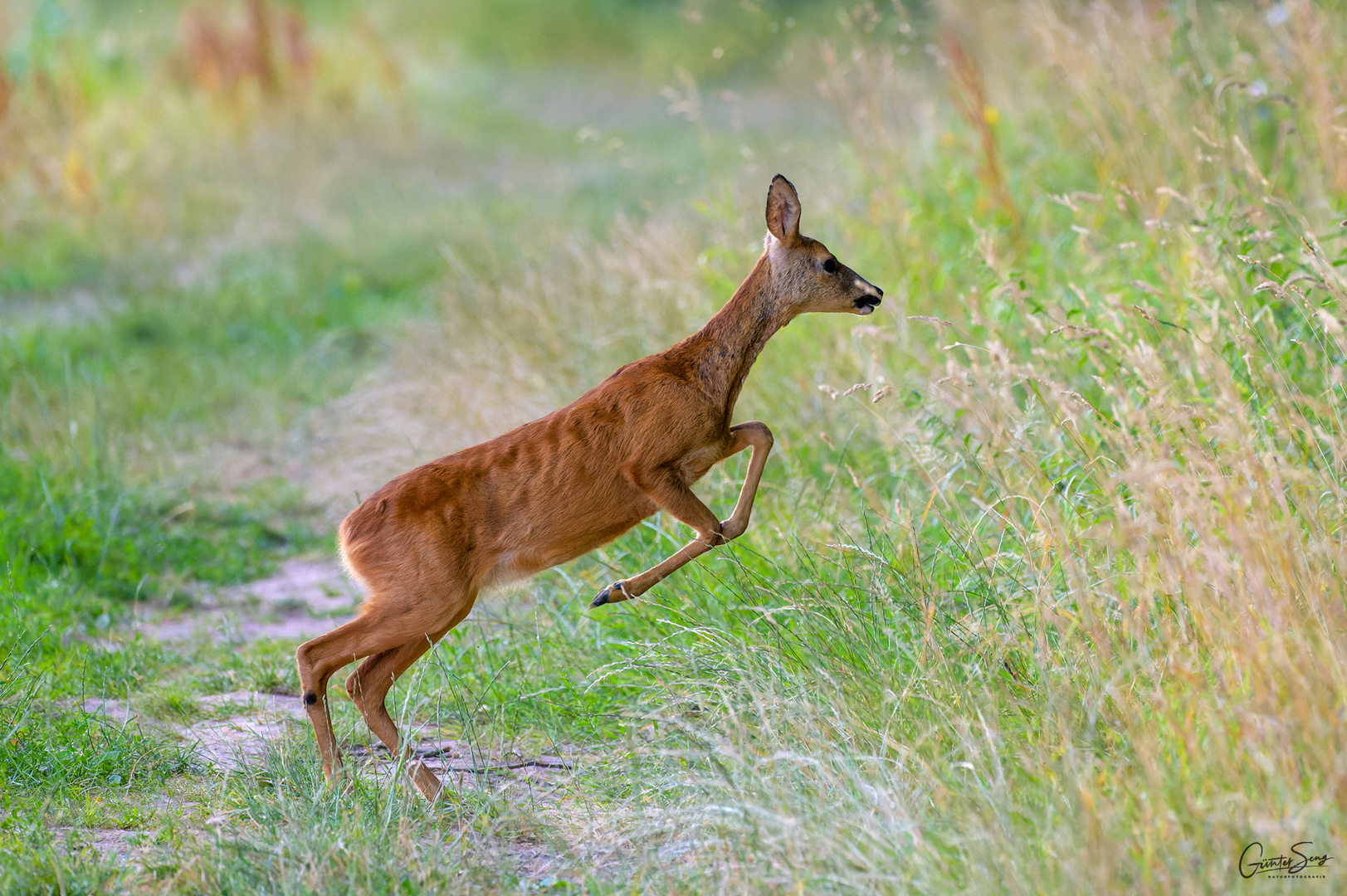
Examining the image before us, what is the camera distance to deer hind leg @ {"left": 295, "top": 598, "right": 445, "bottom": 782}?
3580mm

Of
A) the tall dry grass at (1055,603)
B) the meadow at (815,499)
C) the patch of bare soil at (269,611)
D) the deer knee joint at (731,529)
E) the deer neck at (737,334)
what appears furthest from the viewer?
the patch of bare soil at (269,611)

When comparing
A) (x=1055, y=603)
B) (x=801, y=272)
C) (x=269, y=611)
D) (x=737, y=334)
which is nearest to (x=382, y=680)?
(x=737, y=334)

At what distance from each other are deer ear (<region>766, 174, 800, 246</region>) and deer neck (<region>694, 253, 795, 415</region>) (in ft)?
Result: 0.29

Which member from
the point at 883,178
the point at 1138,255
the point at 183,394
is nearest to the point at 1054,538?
the point at 1138,255

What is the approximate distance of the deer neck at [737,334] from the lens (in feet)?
12.1

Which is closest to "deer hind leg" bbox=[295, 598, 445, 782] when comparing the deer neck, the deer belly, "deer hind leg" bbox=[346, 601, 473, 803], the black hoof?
"deer hind leg" bbox=[346, 601, 473, 803]

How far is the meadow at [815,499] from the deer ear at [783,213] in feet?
1.43

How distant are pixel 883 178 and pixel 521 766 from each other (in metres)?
4.43

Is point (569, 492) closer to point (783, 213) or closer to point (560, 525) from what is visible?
point (560, 525)

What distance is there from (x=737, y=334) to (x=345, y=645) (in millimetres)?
1384

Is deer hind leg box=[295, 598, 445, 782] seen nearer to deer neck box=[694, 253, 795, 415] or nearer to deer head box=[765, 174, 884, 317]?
deer neck box=[694, 253, 795, 415]

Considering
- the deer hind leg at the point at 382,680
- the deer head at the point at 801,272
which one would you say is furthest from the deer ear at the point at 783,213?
the deer hind leg at the point at 382,680

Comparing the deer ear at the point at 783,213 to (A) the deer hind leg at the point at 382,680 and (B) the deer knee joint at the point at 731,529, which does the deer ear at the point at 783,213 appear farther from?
(A) the deer hind leg at the point at 382,680

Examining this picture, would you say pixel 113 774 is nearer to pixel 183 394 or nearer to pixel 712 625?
pixel 712 625
